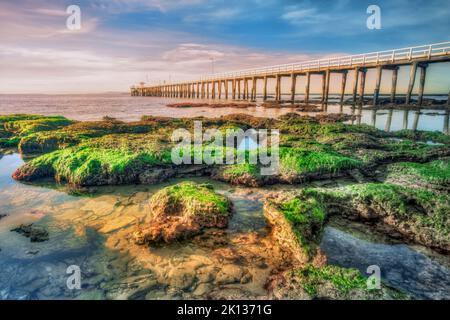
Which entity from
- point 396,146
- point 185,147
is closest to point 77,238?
point 185,147

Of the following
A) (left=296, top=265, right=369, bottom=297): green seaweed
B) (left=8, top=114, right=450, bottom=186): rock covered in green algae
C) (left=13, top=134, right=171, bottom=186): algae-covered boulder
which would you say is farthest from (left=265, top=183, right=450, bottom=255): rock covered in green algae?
(left=13, top=134, right=171, bottom=186): algae-covered boulder

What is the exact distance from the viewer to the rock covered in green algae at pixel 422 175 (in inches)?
268

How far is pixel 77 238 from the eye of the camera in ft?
16.6

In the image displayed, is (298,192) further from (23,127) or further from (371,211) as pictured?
(23,127)

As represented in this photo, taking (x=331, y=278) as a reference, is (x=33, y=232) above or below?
below

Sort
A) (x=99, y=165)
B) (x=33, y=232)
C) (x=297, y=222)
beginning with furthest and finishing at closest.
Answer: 1. (x=99, y=165)
2. (x=33, y=232)
3. (x=297, y=222)

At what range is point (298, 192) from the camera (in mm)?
5801

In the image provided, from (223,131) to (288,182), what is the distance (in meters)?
6.48

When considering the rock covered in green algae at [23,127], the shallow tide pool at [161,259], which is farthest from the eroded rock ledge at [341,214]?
the rock covered in green algae at [23,127]

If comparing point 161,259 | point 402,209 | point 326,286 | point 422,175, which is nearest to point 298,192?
point 402,209

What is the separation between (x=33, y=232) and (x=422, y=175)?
356 inches

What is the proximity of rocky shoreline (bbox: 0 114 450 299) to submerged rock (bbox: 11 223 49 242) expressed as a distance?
3 centimetres

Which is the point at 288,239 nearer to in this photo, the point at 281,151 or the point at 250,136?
the point at 281,151

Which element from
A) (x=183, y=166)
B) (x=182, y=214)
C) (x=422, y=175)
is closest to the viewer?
(x=182, y=214)
